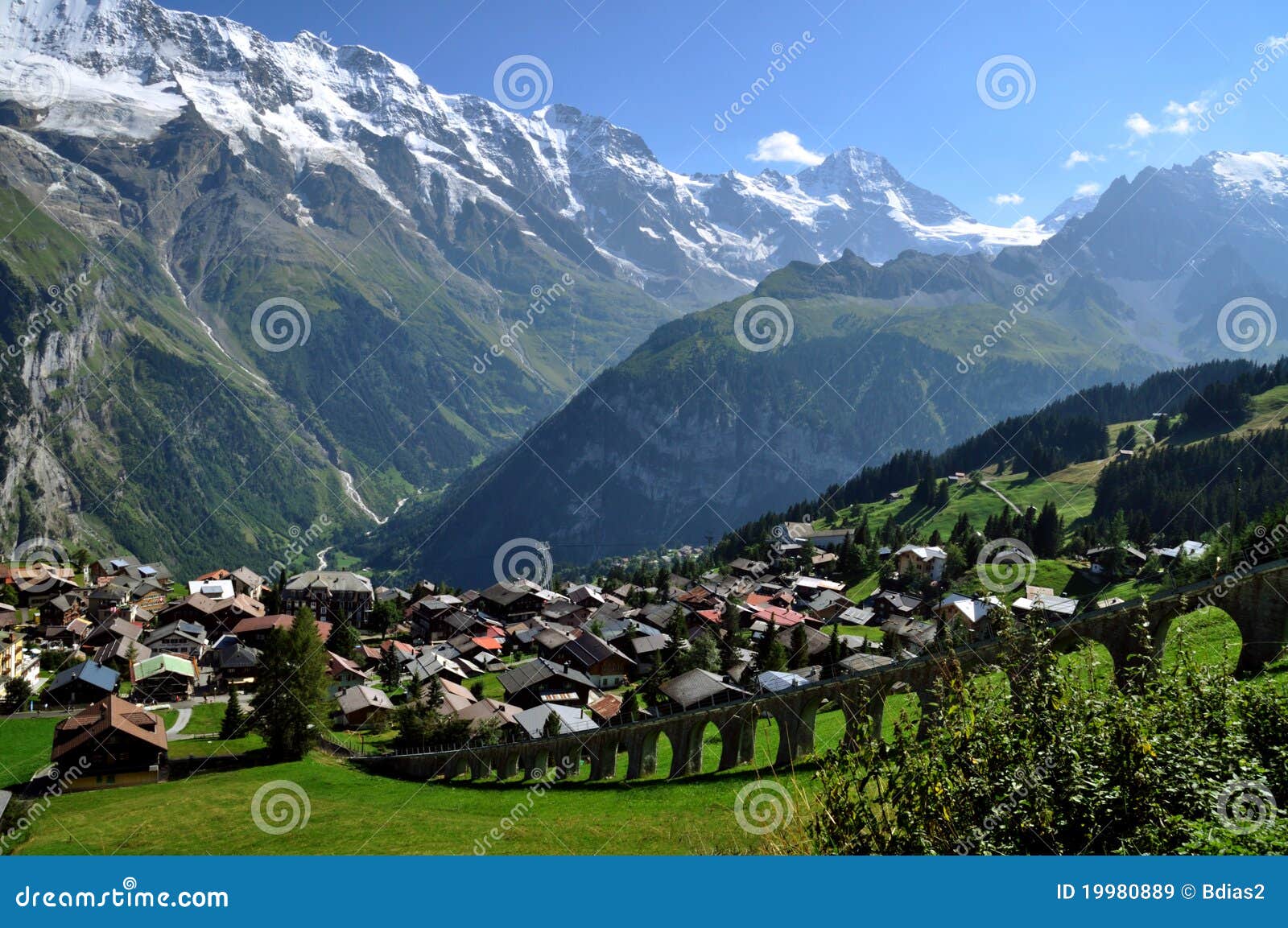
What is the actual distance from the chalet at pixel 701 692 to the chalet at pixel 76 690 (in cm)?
4551

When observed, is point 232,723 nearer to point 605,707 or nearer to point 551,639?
point 605,707

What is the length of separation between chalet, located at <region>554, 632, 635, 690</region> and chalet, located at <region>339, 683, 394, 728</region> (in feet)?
50.5

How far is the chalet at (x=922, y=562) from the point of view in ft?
323

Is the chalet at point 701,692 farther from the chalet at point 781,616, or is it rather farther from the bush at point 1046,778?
the bush at point 1046,778

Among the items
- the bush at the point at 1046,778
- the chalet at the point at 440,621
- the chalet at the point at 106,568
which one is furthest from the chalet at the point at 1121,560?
the chalet at the point at 106,568

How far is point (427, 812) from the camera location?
121ft

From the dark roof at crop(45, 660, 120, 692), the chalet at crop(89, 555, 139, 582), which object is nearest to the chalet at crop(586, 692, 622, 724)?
the dark roof at crop(45, 660, 120, 692)

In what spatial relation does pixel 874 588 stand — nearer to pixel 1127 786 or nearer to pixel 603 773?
pixel 603 773

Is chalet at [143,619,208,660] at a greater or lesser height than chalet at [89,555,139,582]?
lesser

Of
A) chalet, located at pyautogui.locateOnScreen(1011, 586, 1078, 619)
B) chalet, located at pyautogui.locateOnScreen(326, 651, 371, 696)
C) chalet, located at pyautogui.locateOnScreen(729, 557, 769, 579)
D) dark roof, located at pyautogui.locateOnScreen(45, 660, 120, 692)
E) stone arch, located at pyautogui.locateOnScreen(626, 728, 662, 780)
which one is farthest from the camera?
chalet, located at pyautogui.locateOnScreen(729, 557, 769, 579)

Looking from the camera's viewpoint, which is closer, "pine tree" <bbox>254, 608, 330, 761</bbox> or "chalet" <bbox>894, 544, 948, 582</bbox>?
"pine tree" <bbox>254, 608, 330, 761</bbox>

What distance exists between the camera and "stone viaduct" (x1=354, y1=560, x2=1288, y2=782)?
3162cm

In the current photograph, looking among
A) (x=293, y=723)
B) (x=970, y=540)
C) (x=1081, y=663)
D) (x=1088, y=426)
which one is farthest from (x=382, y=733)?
(x=1088, y=426)

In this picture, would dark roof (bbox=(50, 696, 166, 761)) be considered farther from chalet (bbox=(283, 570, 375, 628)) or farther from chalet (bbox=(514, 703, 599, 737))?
chalet (bbox=(283, 570, 375, 628))
